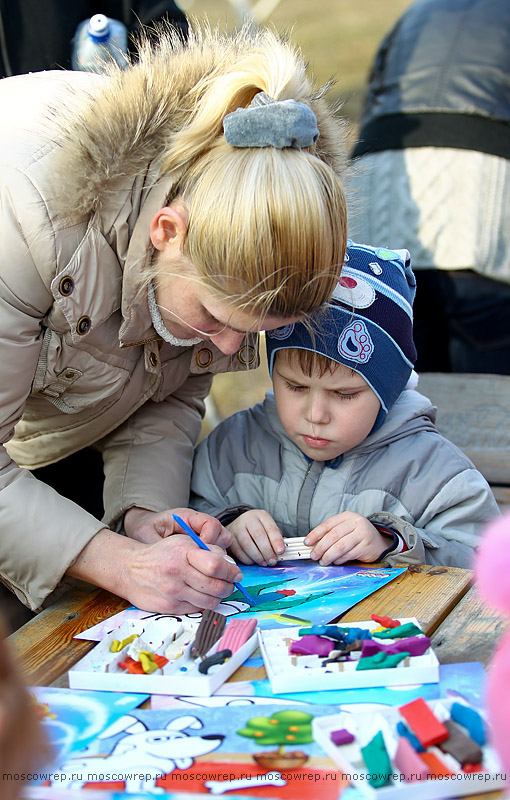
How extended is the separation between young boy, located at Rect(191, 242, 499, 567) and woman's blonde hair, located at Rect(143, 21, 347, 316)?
0.83 feet

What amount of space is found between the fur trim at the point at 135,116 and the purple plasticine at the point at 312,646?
685mm

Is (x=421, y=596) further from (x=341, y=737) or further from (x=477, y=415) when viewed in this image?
(x=477, y=415)

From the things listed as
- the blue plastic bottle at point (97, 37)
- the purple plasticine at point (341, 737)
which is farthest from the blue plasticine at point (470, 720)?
the blue plastic bottle at point (97, 37)

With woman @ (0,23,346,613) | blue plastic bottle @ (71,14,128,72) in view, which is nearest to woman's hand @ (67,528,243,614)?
woman @ (0,23,346,613)

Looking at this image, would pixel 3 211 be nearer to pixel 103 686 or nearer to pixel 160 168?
pixel 160 168

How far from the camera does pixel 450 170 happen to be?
2795 millimetres

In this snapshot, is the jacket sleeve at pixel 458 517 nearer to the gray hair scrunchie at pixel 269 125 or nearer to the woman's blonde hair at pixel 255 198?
the woman's blonde hair at pixel 255 198

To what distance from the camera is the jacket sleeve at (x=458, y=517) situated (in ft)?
5.03

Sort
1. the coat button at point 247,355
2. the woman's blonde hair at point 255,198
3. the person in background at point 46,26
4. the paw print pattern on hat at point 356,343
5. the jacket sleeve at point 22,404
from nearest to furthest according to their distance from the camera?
the woman's blonde hair at point 255,198, the jacket sleeve at point 22,404, the paw print pattern on hat at point 356,343, the coat button at point 247,355, the person in background at point 46,26

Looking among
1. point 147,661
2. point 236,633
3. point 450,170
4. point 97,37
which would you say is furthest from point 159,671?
point 450,170

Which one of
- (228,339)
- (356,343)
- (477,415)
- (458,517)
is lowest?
(477,415)

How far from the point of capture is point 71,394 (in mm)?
1525

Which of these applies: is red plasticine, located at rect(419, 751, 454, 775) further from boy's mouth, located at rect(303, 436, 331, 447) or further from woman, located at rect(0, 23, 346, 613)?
boy's mouth, located at rect(303, 436, 331, 447)

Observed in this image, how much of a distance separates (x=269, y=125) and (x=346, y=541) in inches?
26.1
